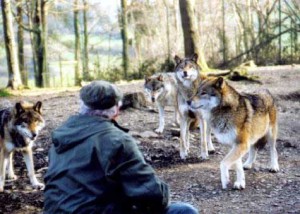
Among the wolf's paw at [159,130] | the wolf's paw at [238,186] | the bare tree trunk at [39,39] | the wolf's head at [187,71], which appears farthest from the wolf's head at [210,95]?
the bare tree trunk at [39,39]

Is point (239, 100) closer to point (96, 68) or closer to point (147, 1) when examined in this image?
point (96, 68)

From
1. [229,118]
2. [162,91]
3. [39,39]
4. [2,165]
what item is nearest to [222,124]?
[229,118]

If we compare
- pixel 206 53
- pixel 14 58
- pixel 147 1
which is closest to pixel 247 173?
pixel 14 58

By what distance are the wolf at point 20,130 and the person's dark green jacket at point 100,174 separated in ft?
11.2

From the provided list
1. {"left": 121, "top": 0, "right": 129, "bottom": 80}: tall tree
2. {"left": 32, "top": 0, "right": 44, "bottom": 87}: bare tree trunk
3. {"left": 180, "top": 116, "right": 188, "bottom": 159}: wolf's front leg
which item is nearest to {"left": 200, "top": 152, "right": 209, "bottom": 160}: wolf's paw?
{"left": 180, "top": 116, "right": 188, "bottom": 159}: wolf's front leg

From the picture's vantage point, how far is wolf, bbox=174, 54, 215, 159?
7867 mm

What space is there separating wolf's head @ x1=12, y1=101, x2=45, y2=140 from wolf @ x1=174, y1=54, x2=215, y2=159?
2.29m

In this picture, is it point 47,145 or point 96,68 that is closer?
point 47,145

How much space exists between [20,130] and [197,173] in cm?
230

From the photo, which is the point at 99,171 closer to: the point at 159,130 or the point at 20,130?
the point at 20,130

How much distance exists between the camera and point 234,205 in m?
5.70

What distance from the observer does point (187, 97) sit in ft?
26.8

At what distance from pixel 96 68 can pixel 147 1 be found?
16.6ft

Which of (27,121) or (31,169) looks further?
(31,169)
